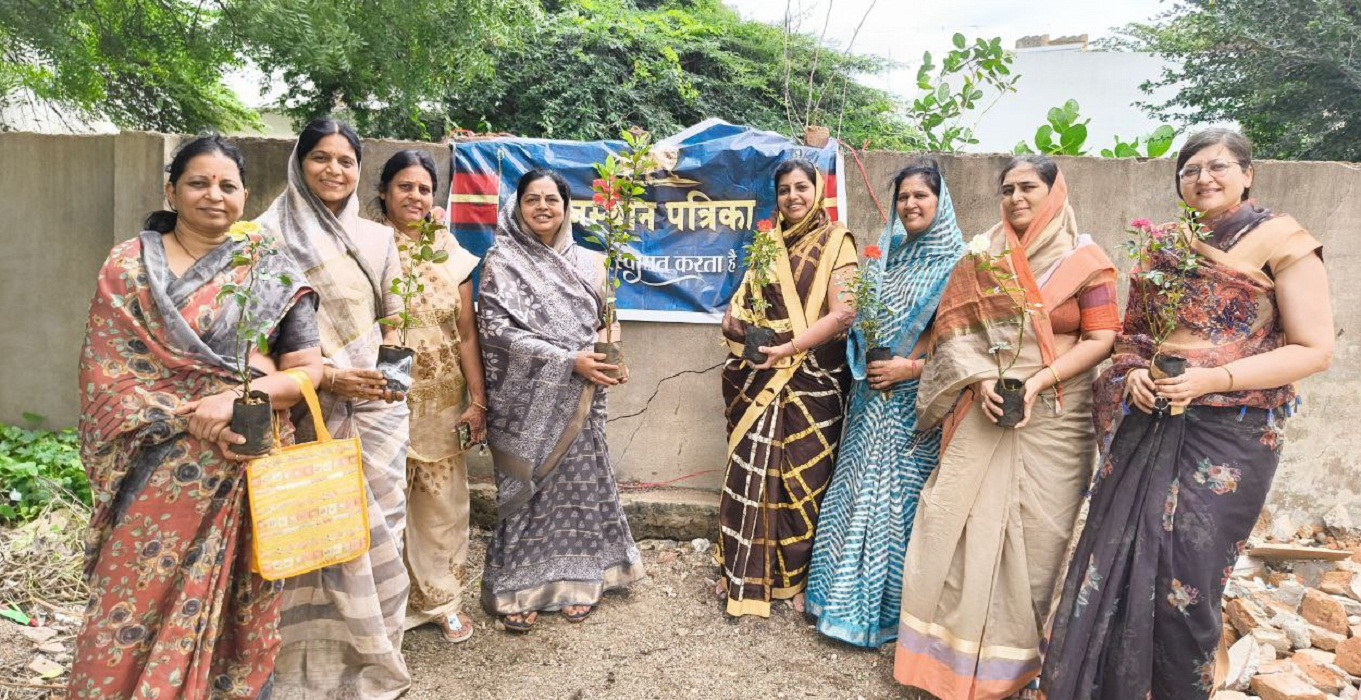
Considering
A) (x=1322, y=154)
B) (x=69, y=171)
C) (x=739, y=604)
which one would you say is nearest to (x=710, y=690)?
(x=739, y=604)

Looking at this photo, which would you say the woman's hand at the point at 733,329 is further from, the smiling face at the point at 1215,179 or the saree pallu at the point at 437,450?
the smiling face at the point at 1215,179

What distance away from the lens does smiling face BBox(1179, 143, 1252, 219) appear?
2473mm

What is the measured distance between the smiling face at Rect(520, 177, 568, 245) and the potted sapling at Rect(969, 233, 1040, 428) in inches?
64.0

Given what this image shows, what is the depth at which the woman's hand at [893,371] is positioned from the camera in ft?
10.6

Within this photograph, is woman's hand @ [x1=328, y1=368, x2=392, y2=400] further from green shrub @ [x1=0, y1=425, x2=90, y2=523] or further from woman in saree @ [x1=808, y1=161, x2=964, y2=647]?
green shrub @ [x1=0, y1=425, x2=90, y2=523]

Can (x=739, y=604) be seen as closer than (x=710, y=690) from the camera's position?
No

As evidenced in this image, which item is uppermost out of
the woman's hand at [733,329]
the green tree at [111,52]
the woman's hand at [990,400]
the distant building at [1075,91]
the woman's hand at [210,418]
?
the distant building at [1075,91]

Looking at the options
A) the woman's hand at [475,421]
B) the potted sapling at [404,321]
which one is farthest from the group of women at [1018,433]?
the potted sapling at [404,321]

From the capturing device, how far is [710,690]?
3.09 m

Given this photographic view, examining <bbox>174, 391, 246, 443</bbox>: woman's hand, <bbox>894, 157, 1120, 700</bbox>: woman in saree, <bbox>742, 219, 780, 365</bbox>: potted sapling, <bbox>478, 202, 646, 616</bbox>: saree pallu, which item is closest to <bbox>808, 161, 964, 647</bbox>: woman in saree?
<bbox>894, 157, 1120, 700</bbox>: woman in saree

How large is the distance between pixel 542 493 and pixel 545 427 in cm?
33

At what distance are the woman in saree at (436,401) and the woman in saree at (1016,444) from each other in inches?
74.7

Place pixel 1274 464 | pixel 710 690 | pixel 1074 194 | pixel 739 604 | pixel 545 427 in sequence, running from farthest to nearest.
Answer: pixel 1074 194, pixel 739 604, pixel 545 427, pixel 710 690, pixel 1274 464

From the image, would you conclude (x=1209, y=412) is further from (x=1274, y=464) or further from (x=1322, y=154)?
(x=1322, y=154)
